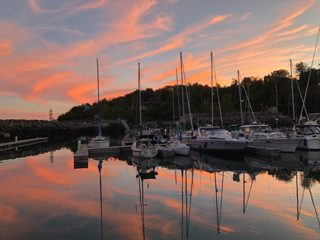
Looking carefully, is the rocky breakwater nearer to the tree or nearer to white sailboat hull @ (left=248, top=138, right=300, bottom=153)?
white sailboat hull @ (left=248, top=138, right=300, bottom=153)

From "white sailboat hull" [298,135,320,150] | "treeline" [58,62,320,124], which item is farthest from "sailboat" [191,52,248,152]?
"treeline" [58,62,320,124]

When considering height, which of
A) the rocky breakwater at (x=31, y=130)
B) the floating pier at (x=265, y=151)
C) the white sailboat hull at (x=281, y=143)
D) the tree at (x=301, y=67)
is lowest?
the floating pier at (x=265, y=151)

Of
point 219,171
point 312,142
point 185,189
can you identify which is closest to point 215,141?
point 219,171

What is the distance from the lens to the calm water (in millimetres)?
8539

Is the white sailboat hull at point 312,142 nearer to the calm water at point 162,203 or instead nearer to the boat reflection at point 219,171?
the boat reflection at point 219,171

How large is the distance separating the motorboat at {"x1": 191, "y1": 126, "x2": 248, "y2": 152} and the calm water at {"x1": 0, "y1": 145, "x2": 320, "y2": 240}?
5407 millimetres

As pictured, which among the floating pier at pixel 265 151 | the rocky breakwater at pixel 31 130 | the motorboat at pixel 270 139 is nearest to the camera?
the floating pier at pixel 265 151

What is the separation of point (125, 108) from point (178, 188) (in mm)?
110344

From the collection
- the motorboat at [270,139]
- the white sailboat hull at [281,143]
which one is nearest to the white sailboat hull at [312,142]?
the motorboat at [270,139]

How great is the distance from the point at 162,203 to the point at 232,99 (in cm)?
9829

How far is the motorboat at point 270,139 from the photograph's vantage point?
85.4 feet

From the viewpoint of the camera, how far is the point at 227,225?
8922 millimetres

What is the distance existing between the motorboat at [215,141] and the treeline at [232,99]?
4364 centimetres

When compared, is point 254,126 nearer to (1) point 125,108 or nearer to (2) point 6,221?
(2) point 6,221
